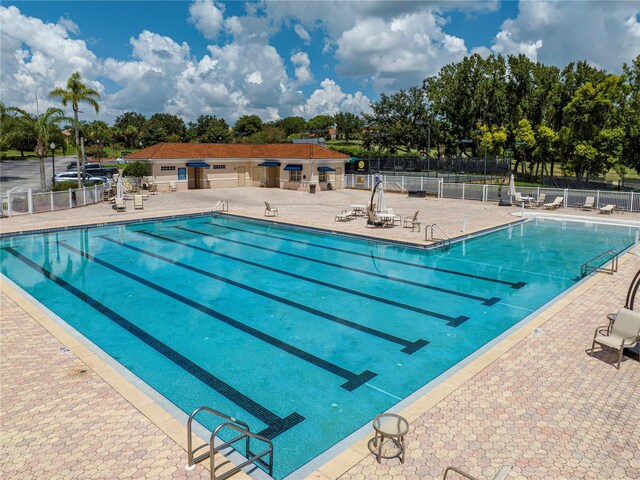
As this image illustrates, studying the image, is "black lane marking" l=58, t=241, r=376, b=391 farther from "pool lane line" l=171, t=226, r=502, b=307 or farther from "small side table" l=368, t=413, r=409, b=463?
"pool lane line" l=171, t=226, r=502, b=307

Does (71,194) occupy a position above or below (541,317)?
above

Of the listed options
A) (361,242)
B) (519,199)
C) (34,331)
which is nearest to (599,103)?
(519,199)

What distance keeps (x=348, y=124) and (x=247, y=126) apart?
24.4 meters

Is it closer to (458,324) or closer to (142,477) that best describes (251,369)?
Result: (142,477)

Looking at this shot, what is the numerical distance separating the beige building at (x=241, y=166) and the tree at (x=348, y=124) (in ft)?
207

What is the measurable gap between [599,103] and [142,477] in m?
38.9

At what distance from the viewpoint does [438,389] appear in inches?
266

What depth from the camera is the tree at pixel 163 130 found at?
87250 mm

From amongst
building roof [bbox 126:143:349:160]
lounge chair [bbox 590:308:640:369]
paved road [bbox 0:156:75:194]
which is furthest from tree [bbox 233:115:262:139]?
lounge chair [bbox 590:308:640:369]

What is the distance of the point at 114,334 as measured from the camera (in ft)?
31.6

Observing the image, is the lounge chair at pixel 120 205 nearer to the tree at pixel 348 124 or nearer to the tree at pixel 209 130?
the tree at pixel 209 130

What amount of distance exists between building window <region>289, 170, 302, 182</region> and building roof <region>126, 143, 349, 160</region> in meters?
1.24

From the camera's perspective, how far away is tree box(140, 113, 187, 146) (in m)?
87.2

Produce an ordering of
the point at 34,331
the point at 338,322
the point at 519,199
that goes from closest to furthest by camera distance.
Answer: the point at 34,331
the point at 338,322
the point at 519,199
